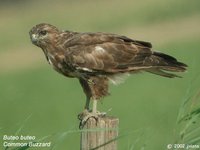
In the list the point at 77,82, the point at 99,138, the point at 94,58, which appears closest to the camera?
the point at 99,138

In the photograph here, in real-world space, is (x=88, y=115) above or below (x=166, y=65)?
below

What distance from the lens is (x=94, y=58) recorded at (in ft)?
31.5

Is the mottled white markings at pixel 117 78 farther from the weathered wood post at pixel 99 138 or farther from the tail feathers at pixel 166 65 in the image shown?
the weathered wood post at pixel 99 138

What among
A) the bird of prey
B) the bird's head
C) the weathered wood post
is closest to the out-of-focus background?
the weathered wood post

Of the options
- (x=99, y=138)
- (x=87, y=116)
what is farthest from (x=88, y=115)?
(x=99, y=138)

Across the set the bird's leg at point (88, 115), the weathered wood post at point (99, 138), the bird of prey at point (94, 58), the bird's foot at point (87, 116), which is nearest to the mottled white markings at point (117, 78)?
the bird of prey at point (94, 58)

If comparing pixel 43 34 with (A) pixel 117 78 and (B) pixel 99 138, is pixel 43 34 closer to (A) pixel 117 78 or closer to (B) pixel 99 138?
(A) pixel 117 78

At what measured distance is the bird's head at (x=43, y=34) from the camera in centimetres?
947

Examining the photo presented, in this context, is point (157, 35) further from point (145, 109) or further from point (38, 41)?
point (38, 41)

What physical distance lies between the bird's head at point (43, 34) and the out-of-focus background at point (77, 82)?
36.2 inches

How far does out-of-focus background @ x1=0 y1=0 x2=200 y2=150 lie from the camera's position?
1552cm

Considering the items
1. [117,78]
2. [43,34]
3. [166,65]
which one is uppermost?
[43,34]

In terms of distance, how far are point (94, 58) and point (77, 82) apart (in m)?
13.1

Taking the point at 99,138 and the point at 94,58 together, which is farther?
the point at 94,58
